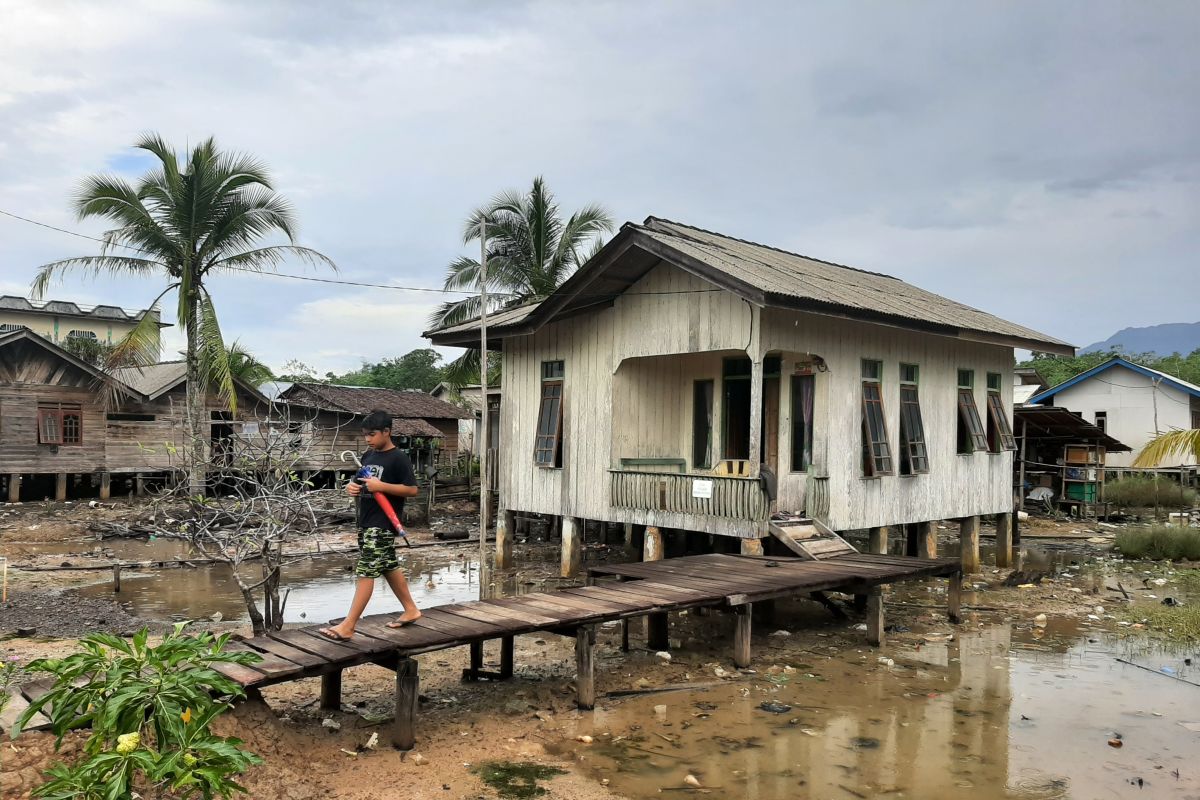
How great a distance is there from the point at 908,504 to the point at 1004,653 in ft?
14.7

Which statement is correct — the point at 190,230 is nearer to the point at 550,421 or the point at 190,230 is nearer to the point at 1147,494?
the point at 550,421

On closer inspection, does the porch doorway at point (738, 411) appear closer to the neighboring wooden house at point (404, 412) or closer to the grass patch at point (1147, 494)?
the neighboring wooden house at point (404, 412)

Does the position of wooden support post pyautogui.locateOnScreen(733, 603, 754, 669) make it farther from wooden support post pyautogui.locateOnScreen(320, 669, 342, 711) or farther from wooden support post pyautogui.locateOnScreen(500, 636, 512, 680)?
wooden support post pyautogui.locateOnScreen(320, 669, 342, 711)

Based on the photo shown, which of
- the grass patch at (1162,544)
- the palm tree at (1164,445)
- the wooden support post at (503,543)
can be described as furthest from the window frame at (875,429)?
the grass patch at (1162,544)

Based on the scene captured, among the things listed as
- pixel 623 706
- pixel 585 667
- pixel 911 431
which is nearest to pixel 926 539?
pixel 911 431

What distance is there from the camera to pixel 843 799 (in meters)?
6.38

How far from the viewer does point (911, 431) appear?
15.1 metres

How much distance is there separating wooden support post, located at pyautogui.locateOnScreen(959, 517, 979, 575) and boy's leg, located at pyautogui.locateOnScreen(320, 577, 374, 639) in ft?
44.4

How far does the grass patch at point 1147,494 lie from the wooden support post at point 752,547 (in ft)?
62.5

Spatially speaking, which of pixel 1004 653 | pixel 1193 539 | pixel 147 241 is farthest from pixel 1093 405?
pixel 147 241

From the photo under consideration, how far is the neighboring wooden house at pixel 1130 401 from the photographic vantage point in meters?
31.6

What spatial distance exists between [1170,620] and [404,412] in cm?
2445

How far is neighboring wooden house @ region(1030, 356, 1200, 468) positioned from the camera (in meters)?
31.6

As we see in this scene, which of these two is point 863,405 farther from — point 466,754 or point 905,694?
point 466,754
